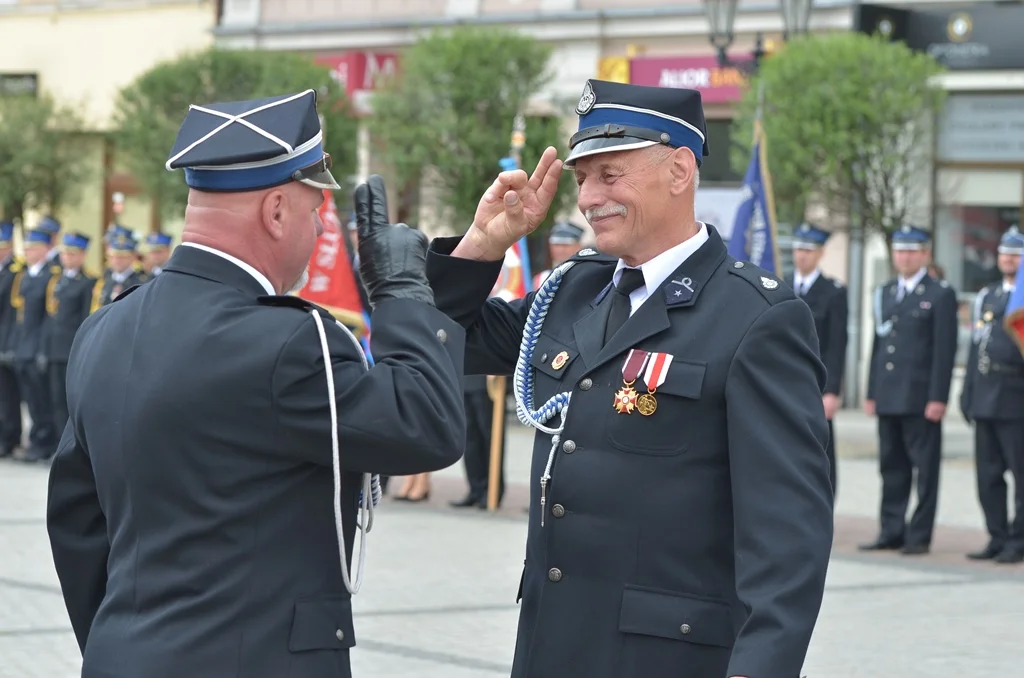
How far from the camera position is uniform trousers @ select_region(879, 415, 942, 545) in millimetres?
11328

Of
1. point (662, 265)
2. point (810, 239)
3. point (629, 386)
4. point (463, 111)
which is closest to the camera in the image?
point (629, 386)

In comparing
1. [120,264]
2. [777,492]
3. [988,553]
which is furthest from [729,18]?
[777,492]

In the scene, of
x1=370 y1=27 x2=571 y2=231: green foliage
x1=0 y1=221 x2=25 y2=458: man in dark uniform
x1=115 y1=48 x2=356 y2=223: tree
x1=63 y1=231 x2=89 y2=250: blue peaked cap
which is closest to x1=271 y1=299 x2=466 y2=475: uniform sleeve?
x1=63 y1=231 x2=89 y2=250: blue peaked cap

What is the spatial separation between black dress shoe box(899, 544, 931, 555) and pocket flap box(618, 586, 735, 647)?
8265mm

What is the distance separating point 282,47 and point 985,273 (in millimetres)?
12128

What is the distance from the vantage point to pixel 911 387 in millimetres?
11633

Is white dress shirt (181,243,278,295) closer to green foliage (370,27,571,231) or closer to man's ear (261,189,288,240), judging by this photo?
man's ear (261,189,288,240)

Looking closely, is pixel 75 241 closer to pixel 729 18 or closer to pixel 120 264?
pixel 120 264

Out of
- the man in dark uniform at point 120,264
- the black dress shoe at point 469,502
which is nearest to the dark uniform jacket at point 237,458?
the black dress shoe at point 469,502

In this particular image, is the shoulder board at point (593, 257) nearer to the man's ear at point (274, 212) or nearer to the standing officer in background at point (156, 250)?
the man's ear at point (274, 212)

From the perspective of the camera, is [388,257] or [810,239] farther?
[810,239]

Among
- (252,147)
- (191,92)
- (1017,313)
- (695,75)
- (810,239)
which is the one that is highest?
(695,75)

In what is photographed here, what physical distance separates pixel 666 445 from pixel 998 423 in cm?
857

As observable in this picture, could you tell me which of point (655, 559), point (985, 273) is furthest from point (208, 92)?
point (655, 559)
